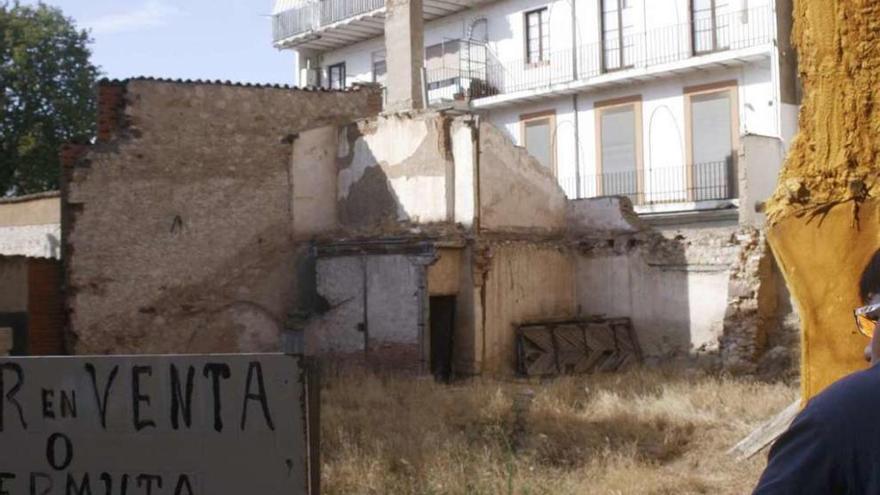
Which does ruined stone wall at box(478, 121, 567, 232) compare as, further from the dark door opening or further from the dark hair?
the dark hair

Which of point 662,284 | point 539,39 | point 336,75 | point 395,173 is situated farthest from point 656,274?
point 336,75

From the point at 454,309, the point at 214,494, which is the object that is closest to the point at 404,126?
the point at 454,309

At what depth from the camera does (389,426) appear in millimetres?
11562

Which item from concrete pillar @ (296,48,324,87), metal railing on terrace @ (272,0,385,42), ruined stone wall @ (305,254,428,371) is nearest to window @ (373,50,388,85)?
metal railing on terrace @ (272,0,385,42)

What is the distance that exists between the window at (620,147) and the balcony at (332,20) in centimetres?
575

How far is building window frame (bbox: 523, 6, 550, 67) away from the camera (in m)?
30.5

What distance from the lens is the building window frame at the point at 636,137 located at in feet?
92.3

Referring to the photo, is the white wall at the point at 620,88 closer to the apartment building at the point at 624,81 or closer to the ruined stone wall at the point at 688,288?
the apartment building at the point at 624,81

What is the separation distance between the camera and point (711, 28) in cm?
2664

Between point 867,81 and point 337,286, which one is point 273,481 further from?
point 337,286

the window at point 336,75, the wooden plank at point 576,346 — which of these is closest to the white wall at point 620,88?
the window at point 336,75

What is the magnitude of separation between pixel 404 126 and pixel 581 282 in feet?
15.1

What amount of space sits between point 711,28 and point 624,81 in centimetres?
273

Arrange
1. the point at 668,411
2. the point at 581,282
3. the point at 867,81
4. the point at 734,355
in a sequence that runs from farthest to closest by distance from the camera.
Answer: the point at 581,282 < the point at 734,355 < the point at 668,411 < the point at 867,81
